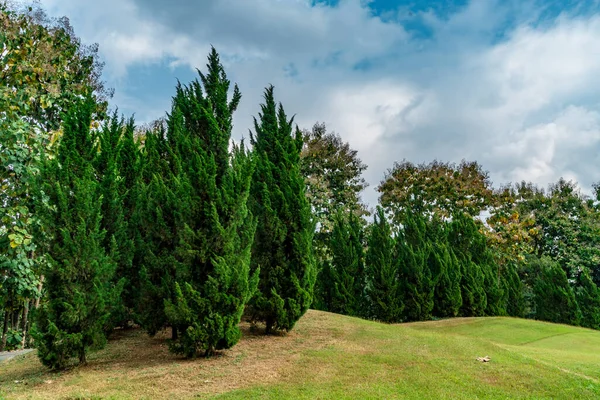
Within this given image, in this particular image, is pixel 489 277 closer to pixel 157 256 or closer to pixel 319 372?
pixel 319 372

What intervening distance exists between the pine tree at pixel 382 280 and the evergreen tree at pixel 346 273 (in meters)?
0.39

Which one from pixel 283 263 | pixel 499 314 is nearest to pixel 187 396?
pixel 283 263

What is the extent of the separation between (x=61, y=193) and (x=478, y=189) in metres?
22.1

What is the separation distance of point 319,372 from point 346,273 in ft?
33.7

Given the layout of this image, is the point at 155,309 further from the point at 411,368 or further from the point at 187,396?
the point at 411,368

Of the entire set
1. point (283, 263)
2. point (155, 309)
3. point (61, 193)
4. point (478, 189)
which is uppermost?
point (478, 189)

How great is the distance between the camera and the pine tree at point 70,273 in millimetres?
7008

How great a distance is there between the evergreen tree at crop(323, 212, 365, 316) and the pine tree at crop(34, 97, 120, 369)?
10.7m

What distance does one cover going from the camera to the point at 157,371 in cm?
691

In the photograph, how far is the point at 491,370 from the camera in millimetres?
7402

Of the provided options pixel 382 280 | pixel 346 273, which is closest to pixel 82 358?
pixel 346 273

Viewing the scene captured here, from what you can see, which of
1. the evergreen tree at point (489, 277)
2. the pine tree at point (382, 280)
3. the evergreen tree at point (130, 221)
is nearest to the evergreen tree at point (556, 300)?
the evergreen tree at point (489, 277)

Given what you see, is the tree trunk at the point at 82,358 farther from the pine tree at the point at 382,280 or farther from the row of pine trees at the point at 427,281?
the pine tree at the point at 382,280

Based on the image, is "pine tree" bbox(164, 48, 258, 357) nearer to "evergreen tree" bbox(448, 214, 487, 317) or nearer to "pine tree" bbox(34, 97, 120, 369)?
"pine tree" bbox(34, 97, 120, 369)
